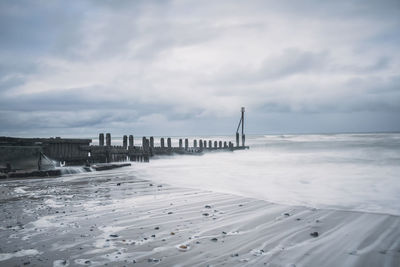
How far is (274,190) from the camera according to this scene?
25.3ft

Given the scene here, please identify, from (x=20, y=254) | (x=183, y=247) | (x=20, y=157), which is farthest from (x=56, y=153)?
(x=183, y=247)

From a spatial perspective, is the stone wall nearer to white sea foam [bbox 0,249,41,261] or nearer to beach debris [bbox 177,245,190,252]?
white sea foam [bbox 0,249,41,261]

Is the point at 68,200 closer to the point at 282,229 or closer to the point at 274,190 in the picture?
the point at 282,229

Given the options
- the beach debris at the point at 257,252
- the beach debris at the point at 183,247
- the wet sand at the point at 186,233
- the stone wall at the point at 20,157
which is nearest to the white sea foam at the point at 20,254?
the wet sand at the point at 186,233

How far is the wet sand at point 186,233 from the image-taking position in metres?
3.12

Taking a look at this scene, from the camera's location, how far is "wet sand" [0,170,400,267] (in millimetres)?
3125

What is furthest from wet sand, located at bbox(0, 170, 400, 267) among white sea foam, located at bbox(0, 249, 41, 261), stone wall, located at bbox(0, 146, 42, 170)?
stone wall, located at bbox(0, 146, 42, 170)

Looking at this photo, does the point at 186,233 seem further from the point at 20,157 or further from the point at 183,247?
the point at 20,157

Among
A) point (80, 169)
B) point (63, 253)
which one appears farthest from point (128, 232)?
point (80, 169)

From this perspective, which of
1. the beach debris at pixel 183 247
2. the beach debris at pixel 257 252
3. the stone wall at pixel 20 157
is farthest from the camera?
the stone wall at pixel 20 157

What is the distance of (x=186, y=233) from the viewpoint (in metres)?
3.96

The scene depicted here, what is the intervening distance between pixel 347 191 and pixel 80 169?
10.3 meters

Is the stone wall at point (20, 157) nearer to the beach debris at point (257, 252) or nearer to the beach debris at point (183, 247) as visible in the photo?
the beach debris at point (183, 247)

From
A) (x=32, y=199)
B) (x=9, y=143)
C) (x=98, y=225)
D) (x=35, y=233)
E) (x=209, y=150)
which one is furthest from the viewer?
(x=209, y=150)
